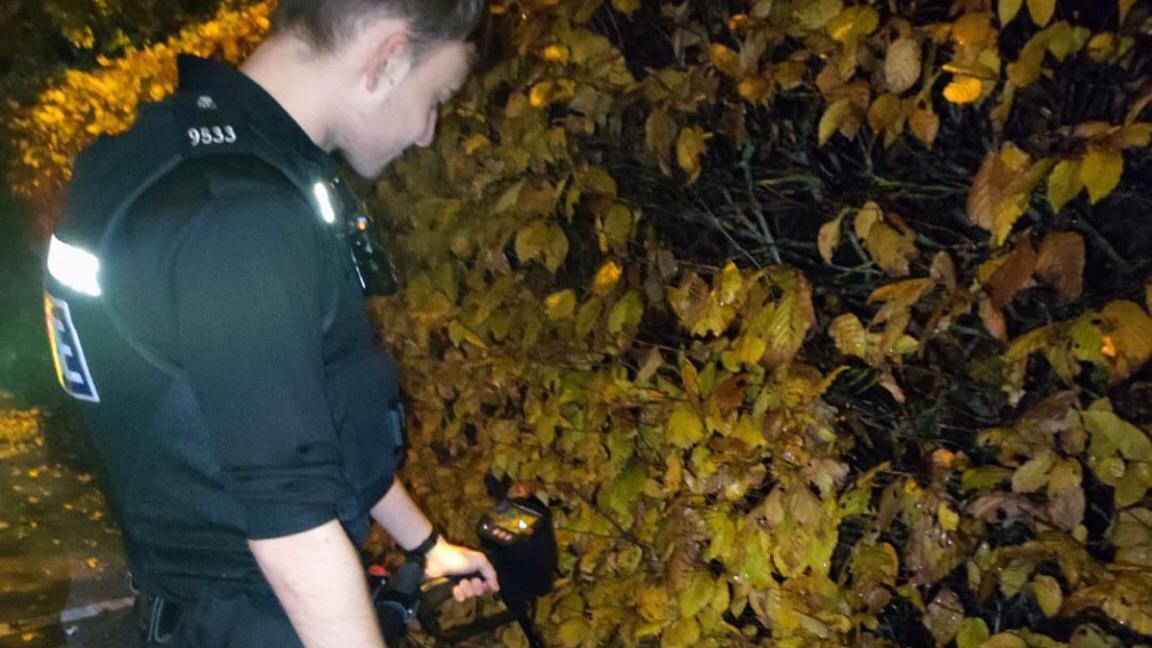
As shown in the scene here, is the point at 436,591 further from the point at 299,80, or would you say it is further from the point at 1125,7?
the point at 1125,7

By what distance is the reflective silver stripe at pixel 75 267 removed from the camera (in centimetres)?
145

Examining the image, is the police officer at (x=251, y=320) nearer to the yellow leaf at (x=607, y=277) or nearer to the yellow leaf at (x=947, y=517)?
the yellow leaf at (x=607, y=277)

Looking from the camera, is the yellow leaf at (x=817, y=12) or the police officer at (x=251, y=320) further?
the yellow leaf at (x=817, y=12)

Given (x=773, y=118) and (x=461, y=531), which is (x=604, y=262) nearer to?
(x=773, y=118)

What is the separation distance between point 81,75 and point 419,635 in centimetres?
935

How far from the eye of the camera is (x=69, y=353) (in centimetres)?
158

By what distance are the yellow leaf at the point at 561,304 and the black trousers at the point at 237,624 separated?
1.17 meters

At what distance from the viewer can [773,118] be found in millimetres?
2105

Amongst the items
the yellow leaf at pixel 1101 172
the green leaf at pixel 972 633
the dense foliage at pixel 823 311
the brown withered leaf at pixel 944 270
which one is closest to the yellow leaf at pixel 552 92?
the dense foliage at pixel 823 311

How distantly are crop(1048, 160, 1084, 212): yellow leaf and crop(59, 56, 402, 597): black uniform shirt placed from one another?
115cm

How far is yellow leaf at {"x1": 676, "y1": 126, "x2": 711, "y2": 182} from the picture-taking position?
2.12 m

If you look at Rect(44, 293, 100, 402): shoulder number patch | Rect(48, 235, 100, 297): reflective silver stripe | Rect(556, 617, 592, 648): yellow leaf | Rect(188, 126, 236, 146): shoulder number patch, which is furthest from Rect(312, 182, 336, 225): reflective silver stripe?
Rect(556, 617, 592, 648): yellow leaf

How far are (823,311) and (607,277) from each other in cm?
57

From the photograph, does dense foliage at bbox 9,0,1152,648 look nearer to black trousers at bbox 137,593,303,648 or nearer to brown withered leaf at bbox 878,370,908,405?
brown withered leaf at bbox 878,370,908,405
